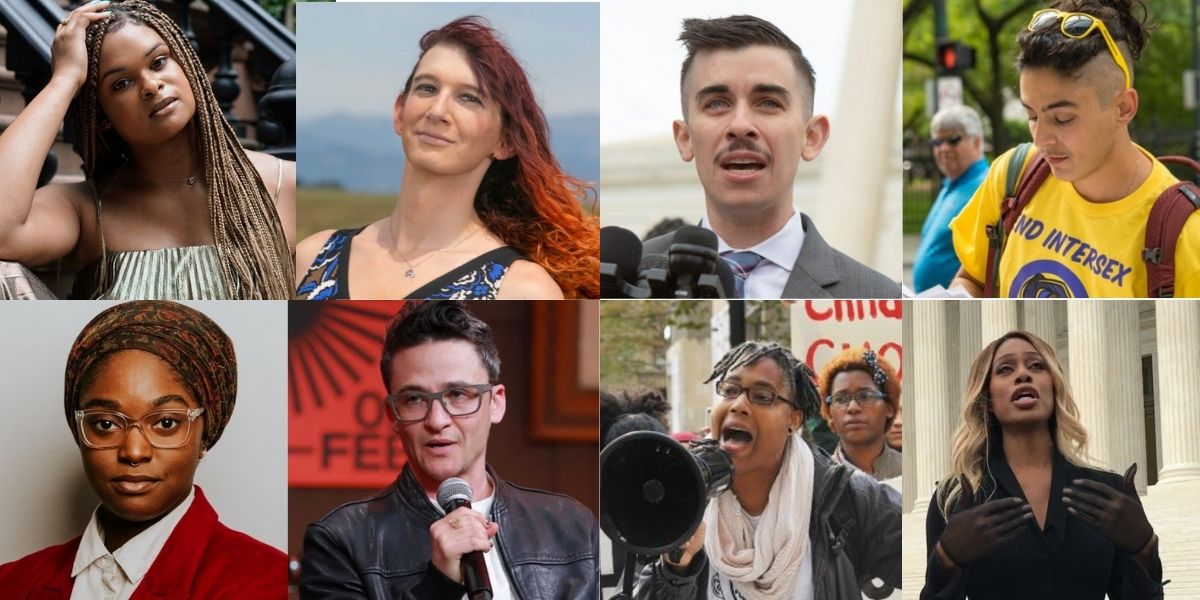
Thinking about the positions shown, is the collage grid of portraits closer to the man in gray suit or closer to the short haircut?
the man in gray suit

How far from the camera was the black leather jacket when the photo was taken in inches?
177

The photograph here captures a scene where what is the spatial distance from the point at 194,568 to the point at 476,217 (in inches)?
54.4

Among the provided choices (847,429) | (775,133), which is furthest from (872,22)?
(847,429)

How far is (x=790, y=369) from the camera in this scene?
462 centimetres

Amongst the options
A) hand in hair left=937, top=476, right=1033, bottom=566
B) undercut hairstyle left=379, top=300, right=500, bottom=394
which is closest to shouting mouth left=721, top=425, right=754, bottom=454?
hand in hair left=937, top=476, right=1033, bottom=566

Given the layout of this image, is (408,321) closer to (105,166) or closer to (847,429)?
(105,166)

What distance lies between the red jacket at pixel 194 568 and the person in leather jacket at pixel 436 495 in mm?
139

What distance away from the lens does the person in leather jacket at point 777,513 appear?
4.62 m

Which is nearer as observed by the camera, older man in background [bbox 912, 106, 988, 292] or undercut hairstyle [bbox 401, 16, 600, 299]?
undercut hairstyle [bbox 401, 16, 600, 299]

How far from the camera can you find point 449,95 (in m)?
4.49

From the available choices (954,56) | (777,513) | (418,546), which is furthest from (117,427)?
(954,56)

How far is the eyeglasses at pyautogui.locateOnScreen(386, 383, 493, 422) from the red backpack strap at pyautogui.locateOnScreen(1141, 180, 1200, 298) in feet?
6.84

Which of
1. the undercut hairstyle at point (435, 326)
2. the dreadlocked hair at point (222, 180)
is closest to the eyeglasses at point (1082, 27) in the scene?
the undercut hairstyle at point (435, 326)

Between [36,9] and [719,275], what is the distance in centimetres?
246
